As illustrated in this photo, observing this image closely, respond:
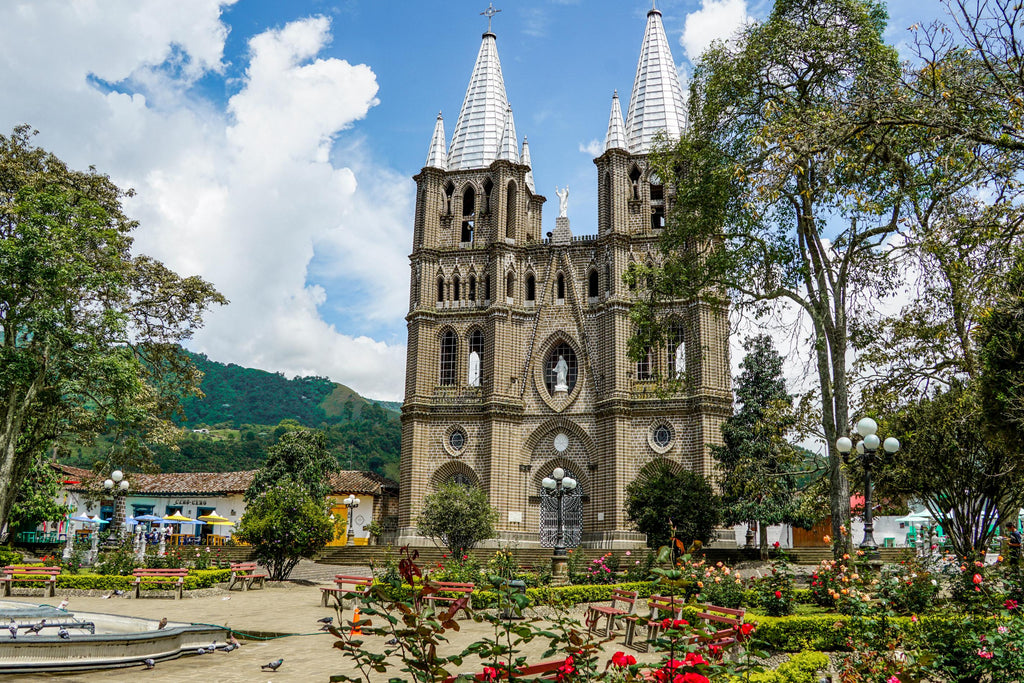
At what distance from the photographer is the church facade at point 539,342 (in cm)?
3203

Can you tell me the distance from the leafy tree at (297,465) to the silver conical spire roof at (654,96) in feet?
65.5

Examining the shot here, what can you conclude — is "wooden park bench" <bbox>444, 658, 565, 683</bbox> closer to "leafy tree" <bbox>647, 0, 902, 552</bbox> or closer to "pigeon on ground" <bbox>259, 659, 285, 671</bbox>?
"pigeon on ground" <bbox>259, 659, 285, 671</bbox>

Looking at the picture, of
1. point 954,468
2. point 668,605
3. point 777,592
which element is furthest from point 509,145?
point 668,605

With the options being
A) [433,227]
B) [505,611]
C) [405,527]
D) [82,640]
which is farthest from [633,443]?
[505,611]

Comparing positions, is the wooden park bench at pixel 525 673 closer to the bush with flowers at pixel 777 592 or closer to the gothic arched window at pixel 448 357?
the bush with flowers at pixel 777 592

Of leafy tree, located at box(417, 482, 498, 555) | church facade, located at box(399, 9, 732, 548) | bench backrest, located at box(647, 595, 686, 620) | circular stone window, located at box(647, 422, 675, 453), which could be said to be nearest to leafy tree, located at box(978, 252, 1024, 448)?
bench backrest, located at box(647, 595, 686, 620)

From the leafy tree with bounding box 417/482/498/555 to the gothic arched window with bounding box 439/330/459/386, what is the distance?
30.7ft

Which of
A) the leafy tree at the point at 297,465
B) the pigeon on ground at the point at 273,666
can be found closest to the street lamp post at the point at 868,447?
the pigeon on ground at the point at 273,666

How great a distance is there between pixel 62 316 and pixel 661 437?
21796 millimetres

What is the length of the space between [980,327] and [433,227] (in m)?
28.8

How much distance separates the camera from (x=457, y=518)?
2541 cm

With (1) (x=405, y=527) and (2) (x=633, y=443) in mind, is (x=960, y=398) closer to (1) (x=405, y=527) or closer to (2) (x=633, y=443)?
(2) (x=633, y=443)

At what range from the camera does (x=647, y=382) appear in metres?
32.7

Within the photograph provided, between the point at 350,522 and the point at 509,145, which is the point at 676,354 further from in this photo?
the point at 350,522
